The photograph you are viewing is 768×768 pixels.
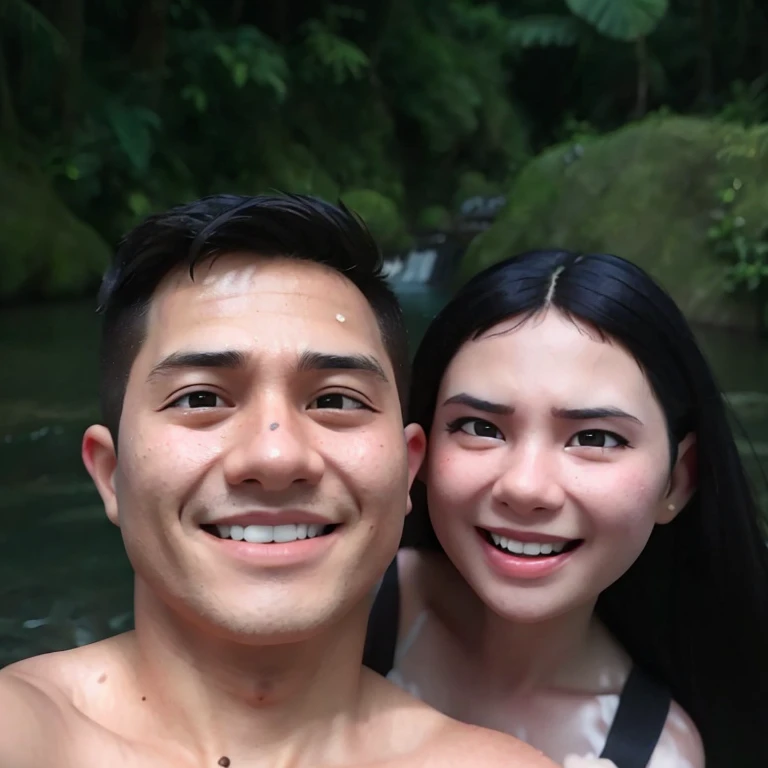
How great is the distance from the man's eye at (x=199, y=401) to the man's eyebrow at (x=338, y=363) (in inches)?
4.3

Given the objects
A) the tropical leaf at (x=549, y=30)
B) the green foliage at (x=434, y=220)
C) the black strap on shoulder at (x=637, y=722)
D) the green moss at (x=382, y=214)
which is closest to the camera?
the black strap on shoulder at (x=637, y=722)

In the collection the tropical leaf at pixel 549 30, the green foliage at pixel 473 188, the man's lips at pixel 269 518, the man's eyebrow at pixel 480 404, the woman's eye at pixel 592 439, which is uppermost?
the tropical leaf at pixel 549 30

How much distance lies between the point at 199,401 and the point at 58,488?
2.51 meters

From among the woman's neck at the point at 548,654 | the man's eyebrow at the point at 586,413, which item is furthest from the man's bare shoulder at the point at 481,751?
the man's eyebrow at the point at 586,413

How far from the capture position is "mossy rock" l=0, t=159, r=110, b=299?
21.7ft

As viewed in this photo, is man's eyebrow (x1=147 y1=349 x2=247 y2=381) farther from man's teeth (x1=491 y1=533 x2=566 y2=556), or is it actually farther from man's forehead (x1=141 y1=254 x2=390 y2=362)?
man's teeth (x1=491 y1=533 x2=566 y2=556)

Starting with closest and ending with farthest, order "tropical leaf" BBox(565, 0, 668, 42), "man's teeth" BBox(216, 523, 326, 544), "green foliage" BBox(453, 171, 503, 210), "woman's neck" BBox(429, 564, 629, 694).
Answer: "man's teeth" BBox(216, 523, 326, 544), "woman's neck" BBox(429, 564, 629, 694), "tropical leaf" BBox(565, 0, 668, 42), "green foliage" BBox(453, 171, 503, 210)

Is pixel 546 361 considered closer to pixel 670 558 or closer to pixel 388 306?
pixel 388 306

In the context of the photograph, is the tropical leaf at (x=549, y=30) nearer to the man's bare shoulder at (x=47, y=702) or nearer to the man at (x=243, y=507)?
the man at (x=243, y=507)

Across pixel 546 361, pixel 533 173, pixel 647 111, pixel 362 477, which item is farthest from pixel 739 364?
pixel 647 111

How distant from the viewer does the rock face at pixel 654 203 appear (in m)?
6.24

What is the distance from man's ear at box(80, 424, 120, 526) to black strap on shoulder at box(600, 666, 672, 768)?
2.88ft

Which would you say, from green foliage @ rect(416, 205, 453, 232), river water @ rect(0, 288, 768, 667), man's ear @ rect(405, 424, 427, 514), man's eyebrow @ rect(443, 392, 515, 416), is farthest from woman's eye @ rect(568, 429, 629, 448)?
green foliage @ rect(416, 205, 453, 232)

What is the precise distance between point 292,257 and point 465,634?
0.86 meters
